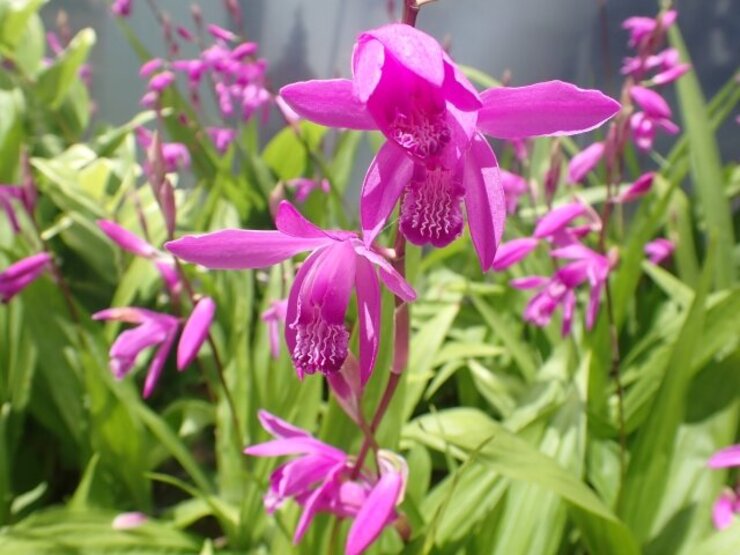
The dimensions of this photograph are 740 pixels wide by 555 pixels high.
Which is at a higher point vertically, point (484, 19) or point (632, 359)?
point (484, 19)

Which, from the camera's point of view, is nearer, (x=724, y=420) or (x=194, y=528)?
(x=724, y=420)

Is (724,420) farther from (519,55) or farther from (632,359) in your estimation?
(519,55)

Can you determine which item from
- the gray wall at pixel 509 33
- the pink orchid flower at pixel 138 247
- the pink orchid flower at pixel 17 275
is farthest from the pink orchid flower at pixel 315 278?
the gray wall at pixel 509 33

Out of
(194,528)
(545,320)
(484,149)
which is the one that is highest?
(484,149)

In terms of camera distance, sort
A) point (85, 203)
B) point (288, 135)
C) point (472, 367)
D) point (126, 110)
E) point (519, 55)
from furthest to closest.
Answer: point (126, 110) < point (519, 55) < point (288, 135) < point (85, 203) < point (472, 367)

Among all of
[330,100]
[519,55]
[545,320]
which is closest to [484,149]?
[330,100]

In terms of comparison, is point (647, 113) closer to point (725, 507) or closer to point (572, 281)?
point (572, 281)

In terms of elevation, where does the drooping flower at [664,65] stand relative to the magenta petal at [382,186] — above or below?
below

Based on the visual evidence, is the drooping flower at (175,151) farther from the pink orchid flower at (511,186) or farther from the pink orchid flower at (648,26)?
the pink orchid flower at (648,26)
